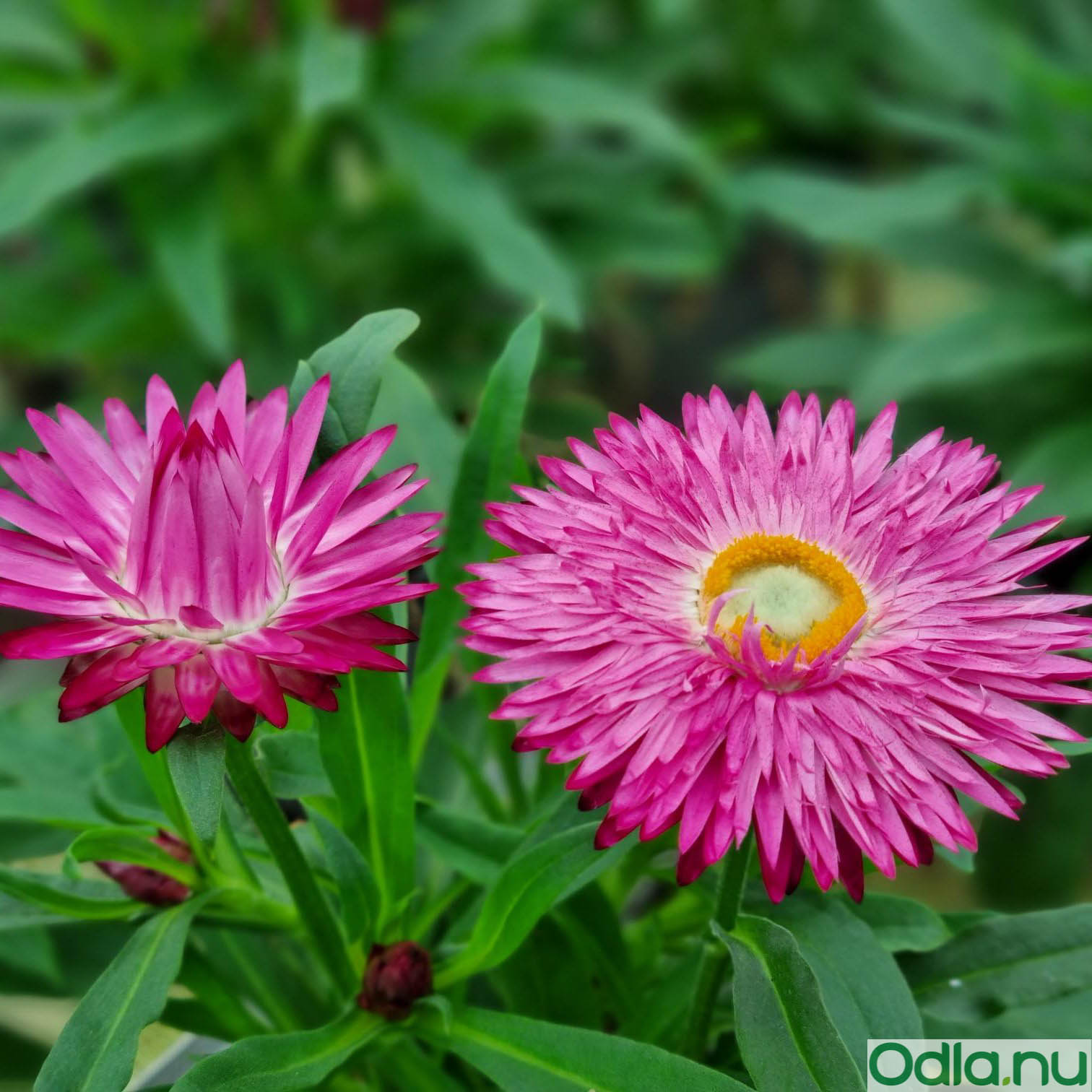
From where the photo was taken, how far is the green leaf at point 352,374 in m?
0.45

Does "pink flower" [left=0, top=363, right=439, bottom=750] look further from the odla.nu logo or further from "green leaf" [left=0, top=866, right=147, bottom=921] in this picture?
the odla.nu logo

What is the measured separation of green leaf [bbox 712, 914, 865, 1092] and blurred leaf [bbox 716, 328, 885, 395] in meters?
0.94

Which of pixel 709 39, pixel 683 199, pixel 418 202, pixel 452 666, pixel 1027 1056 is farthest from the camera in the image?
pixel 683 199

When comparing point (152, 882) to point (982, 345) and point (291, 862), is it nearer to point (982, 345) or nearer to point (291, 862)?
point (291, 862)

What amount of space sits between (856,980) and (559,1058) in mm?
101

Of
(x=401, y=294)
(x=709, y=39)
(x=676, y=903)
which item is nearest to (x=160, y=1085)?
(x=676, y=903)

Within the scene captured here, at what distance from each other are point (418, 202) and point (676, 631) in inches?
40.5

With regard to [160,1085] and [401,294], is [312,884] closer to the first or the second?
[160,1085]

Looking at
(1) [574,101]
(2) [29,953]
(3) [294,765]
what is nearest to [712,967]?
(3) [294,765]

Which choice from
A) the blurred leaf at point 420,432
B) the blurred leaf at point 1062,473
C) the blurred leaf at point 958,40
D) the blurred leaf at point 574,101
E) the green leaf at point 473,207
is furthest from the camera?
the blurred leaf at point 958,40

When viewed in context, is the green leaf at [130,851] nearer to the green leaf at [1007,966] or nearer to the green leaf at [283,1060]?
the green leaf at [283,1060]

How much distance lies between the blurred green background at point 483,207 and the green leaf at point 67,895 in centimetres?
55

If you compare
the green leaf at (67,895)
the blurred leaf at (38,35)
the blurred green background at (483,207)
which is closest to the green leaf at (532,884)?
the green leaf at (67,895)

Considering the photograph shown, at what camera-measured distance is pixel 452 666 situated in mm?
677
